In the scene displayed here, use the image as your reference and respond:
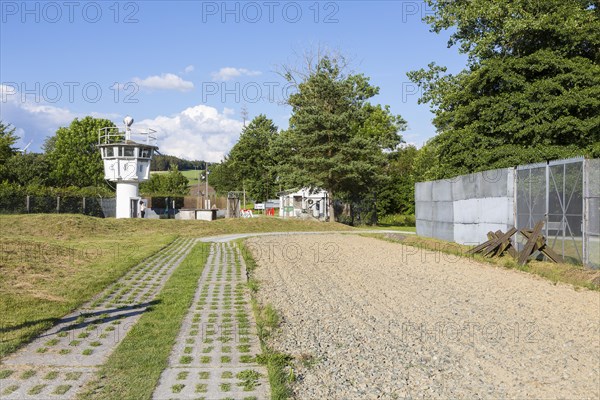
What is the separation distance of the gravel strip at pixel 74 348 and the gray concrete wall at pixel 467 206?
40.6ft

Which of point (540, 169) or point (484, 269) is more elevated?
point (540, 169)

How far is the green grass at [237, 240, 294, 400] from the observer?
502cm

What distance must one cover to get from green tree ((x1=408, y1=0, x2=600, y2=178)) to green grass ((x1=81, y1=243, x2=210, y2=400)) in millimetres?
19390

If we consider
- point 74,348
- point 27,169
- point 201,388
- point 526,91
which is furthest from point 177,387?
point 27,169

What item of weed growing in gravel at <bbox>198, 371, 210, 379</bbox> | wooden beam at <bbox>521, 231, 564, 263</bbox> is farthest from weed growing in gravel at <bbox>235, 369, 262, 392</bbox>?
wooden beam at <bbox>521, 231, 564, 263</bbox>

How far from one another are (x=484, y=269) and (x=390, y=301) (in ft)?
19.5

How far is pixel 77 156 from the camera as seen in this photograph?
75.8 metres

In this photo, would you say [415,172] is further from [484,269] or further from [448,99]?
[484,269]

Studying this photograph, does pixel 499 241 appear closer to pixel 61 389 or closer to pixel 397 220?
pixel 61 389

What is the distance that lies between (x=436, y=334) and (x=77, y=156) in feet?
249

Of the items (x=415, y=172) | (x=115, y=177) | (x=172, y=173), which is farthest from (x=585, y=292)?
(x=172, y=173)

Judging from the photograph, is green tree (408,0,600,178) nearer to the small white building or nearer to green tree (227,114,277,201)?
the small white building

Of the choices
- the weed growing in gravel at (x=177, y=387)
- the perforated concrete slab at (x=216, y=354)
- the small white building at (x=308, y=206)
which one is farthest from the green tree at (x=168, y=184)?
the weed growing in gravel at (x=177, y=387)

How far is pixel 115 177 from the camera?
44.1 metres
